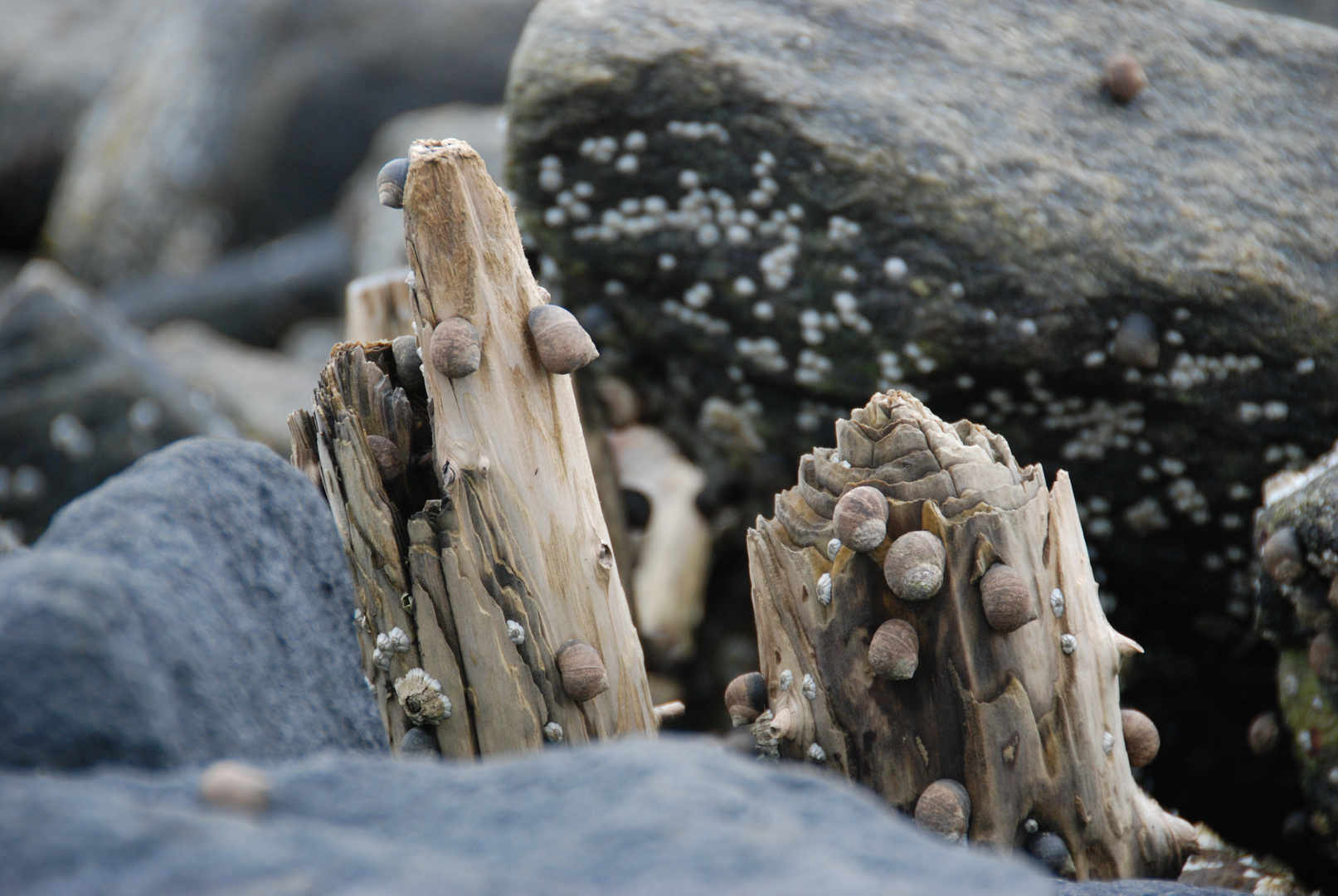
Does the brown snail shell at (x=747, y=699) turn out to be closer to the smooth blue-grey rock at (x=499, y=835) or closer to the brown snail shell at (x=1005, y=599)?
the brown snail shell at (x=1005, y=599)

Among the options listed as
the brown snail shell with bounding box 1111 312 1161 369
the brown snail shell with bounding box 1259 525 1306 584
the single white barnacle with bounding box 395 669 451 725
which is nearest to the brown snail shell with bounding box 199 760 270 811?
the single white barnacle with bounding box 395 669 451 725

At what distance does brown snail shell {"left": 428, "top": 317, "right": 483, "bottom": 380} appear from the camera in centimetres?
228

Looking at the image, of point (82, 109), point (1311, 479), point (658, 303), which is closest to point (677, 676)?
point (658, 303)

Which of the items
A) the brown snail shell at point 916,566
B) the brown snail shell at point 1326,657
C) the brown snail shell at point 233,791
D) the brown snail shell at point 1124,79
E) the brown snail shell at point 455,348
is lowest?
the brown snail shell at point 1326,657

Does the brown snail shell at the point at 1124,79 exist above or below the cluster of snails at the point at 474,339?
above

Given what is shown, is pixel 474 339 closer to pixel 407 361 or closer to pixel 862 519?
pixel 407 361

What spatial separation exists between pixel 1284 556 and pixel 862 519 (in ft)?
4.48

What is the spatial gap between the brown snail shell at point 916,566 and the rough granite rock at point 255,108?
777 cm

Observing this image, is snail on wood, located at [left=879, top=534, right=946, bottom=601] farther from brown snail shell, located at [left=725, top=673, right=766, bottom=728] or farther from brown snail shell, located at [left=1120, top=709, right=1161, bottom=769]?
brown snail shell, located at [left=1120, top=709, right=1161, bottom=769]

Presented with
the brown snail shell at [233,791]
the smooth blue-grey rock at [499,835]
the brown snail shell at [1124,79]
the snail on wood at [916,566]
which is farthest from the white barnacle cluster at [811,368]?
the brown snail shell at [233,791]

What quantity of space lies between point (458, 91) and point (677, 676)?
612 cm

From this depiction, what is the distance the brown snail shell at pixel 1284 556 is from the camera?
2.73 m

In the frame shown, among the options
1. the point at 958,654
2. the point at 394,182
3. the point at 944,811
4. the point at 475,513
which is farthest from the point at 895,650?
the point at 394,182

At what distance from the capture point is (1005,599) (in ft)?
7.27
